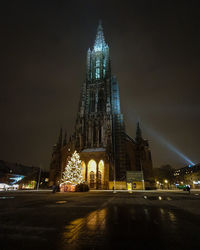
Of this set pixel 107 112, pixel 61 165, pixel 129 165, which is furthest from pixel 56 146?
pixel 129 165

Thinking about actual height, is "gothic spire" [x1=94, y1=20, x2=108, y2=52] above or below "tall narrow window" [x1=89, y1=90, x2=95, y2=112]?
above

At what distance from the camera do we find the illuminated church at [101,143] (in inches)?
1484

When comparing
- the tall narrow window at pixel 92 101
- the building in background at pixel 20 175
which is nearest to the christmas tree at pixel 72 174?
the tall narrow window at pixel 92 101

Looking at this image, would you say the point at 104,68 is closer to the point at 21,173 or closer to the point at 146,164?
the point at 146,164

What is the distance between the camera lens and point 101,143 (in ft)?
138

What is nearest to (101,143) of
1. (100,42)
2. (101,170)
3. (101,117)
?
(101,170)

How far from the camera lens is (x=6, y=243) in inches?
104

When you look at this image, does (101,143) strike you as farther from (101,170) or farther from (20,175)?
(20,175)

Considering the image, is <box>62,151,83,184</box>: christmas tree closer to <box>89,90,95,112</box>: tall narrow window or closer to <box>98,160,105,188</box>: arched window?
<box>98,160,105,188</box>: arched window

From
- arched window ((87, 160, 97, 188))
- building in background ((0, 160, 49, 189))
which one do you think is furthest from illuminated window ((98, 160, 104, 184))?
building in background ((0, 160, 49, 189))

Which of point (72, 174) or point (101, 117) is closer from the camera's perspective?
point (72, 174)

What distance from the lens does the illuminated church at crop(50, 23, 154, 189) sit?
124ft

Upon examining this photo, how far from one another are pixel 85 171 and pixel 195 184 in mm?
52898

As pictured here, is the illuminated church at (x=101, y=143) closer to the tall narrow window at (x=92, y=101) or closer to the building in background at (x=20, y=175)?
the tall narrow window at (x=92, y=101)
